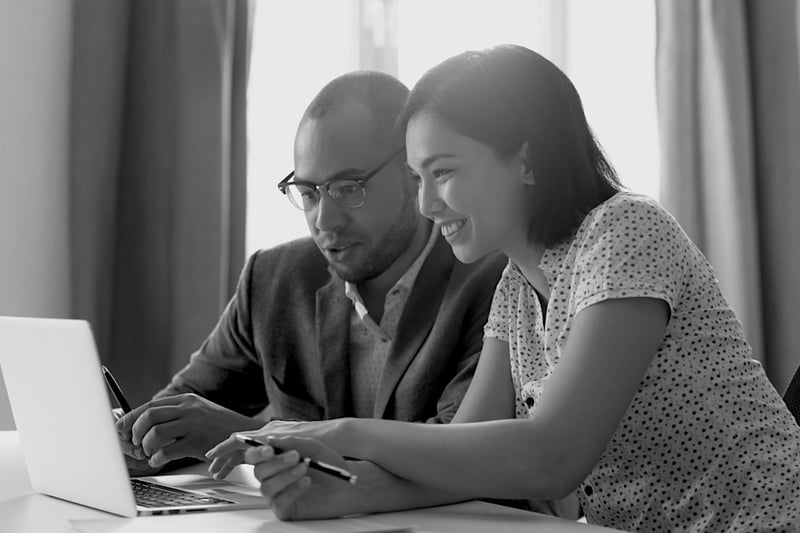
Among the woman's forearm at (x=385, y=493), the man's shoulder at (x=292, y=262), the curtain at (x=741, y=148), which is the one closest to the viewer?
the woman's forearm at (x=385, y=493)

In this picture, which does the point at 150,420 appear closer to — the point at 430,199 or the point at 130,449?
the point at 130,449

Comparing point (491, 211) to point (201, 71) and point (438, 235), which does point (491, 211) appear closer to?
point (438, 235)

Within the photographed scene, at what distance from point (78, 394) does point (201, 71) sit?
5.73 ft

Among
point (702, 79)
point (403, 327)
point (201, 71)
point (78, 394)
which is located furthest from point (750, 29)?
point (78, 394)

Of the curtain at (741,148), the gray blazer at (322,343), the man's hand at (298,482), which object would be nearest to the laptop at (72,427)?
the man's hand at (298,482)

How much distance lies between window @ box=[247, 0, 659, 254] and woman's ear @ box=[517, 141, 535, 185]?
5.48 ft

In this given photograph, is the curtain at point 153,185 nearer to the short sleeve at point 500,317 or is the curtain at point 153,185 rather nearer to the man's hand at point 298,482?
the short sleeve at point 500,317

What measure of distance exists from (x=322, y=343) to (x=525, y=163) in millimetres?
694

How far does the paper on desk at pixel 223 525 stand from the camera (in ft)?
3.12

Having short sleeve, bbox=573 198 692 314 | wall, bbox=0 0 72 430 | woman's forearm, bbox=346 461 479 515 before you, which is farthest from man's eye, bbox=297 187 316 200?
wall, bbox=0 0 72 430

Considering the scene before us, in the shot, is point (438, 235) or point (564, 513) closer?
point (564, 513)

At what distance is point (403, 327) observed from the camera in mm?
1723

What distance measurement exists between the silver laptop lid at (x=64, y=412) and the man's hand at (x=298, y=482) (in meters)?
0.14

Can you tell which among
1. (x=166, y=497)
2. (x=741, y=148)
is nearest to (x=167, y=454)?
(x=166, y=497)
